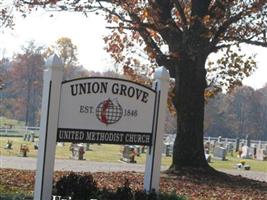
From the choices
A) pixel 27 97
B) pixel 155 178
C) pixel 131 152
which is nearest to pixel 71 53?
pixel 27 97

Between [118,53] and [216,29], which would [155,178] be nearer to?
[216,29]

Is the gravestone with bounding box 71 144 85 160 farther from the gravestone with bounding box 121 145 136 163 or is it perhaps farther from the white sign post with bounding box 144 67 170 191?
the white sign post with bounding box 144 67 170 191

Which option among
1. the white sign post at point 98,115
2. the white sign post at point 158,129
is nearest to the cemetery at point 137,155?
the white sign post at point 158,129

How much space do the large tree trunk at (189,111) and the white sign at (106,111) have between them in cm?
1005

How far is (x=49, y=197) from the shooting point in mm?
7242

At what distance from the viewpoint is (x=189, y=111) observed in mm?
18234

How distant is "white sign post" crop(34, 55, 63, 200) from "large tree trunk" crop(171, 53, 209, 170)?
11077 mm

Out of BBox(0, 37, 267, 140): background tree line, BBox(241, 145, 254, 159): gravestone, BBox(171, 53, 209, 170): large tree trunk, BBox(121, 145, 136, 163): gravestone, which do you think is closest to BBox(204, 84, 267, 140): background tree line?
BBox(0, 37, 267, 140): background tree line

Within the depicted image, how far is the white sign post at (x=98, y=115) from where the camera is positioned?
23.6ft

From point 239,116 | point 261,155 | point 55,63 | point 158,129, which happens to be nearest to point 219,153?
point 261,155

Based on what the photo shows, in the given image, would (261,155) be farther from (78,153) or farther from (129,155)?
(78,153)

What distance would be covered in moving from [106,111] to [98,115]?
135mm

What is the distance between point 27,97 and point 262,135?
152 ft

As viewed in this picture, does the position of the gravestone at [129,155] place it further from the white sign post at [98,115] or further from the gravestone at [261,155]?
the white sign post at [98,115]
